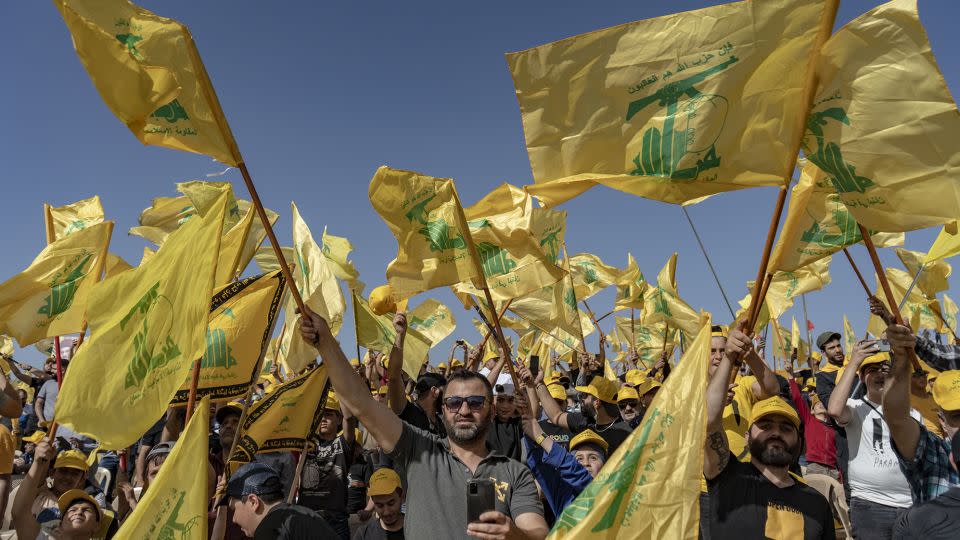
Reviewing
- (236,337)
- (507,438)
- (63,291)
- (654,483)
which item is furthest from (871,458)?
(63,291)

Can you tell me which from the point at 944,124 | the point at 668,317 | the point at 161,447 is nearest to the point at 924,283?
the point at 668,317

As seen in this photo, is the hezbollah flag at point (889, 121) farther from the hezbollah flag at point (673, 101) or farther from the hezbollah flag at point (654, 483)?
the hezbollah flag at point (654, 483)

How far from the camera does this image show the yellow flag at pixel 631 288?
12352mm

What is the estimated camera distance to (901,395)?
391 cm

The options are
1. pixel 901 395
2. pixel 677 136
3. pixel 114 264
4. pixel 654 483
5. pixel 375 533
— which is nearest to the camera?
pixel 654 483

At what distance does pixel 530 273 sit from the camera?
21.5 ft

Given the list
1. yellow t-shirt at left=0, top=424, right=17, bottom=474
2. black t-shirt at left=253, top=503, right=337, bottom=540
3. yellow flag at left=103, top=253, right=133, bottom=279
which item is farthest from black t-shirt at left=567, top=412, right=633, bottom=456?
yellow flag at left=103, top=253, right=133, bottom=279

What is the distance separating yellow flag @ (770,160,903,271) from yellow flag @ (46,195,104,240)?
23.9 feet

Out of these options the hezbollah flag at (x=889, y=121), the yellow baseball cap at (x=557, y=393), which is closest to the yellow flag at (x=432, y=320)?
the yellow baseball cap at (x=557, y=393)

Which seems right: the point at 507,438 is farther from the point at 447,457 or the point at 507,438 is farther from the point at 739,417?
the point at 447,457

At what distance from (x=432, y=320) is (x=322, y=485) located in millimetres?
4302

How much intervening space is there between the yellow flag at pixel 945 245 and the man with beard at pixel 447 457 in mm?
2916

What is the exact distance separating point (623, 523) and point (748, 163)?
1.91 metres

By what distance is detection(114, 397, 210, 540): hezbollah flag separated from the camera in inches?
116
